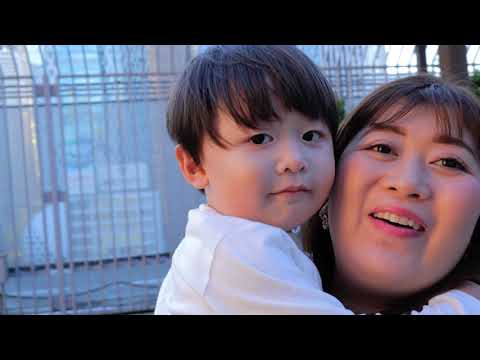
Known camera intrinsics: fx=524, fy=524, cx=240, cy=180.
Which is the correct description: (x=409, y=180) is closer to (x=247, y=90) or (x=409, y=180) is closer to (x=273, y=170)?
(x=273, y=170)

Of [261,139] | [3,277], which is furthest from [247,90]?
[3,277]

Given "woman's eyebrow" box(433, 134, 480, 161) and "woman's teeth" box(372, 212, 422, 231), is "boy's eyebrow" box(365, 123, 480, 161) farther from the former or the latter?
"woman's teeth" box(372, 212, 422, 231)

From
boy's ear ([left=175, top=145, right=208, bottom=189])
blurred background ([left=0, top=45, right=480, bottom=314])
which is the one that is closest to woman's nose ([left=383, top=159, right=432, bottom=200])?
boy's ear ([left=175, top=145, right=208, bottom=189])

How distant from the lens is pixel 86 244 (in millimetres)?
5145

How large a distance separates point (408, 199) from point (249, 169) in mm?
357

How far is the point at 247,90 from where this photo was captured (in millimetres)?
1177

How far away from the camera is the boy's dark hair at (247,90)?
3.83 ft

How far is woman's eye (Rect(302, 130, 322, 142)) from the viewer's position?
121cm
